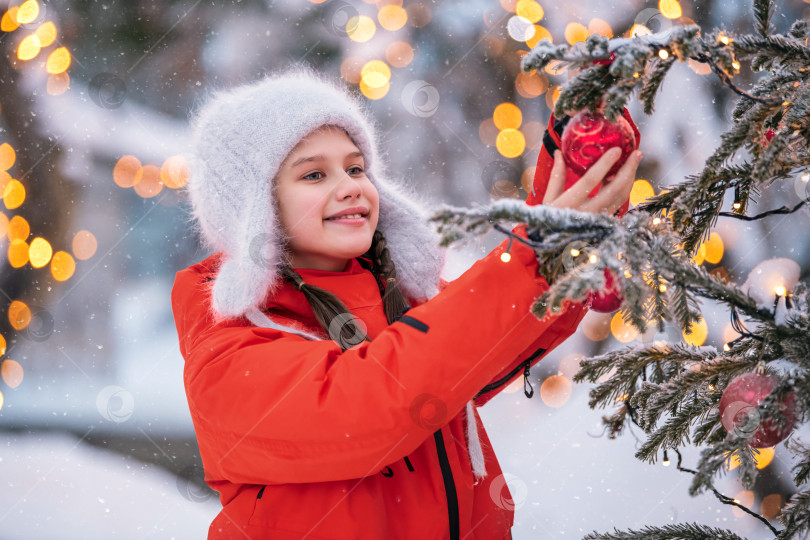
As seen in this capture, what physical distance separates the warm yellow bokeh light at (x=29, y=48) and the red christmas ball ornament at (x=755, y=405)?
2.42 m

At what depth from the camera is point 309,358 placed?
3.57 feet

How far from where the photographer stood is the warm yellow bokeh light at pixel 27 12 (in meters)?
2.22

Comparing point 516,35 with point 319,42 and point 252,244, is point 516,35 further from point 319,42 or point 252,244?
point 252,244

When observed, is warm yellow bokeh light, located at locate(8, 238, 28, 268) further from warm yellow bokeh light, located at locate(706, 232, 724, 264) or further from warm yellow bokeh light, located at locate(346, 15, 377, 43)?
warm yellow bokeh light, located at locate(706, 232, 724, 264)

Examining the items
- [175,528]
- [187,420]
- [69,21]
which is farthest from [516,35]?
[175,528]

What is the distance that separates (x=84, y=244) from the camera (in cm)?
250

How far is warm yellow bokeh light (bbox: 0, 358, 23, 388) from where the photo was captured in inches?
104

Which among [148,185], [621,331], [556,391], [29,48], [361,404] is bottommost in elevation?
[556,391]

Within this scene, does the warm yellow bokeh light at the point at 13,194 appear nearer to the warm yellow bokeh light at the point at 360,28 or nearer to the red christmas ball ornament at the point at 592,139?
the warm yellow bokeh light at the point at 360,28

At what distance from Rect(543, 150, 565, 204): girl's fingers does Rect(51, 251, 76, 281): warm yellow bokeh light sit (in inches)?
85.6

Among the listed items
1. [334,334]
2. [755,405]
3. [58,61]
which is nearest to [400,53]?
[58,61]

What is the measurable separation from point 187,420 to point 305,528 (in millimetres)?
1831

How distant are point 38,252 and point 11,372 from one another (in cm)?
58

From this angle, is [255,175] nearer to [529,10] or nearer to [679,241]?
[679,241]
